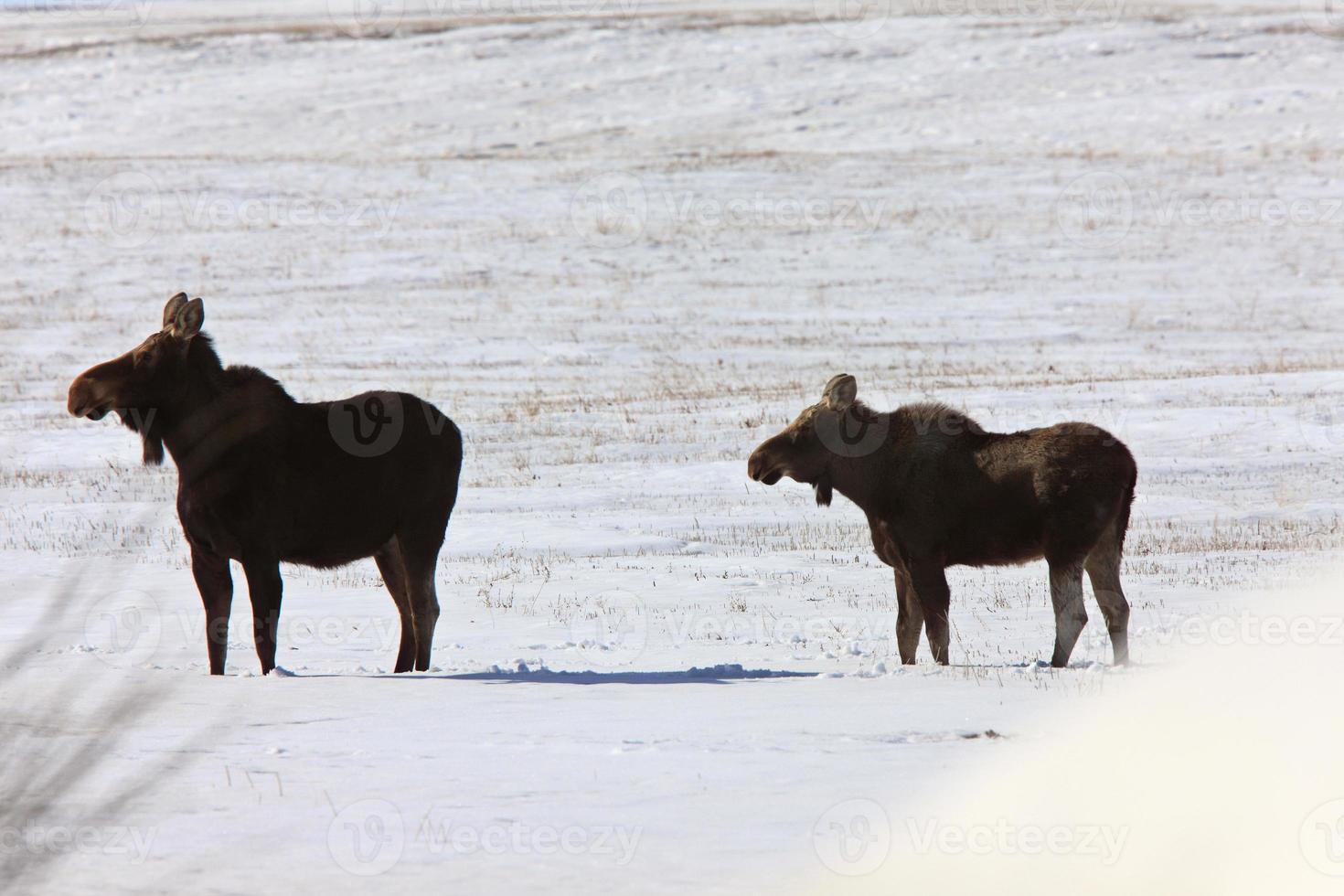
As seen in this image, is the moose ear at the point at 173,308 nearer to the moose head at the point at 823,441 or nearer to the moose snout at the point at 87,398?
the moose snout at the point at 87,398

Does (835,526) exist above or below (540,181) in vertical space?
below

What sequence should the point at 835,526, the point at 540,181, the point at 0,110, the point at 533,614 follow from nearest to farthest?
the point at 533,614 → the point at 835,526 → the point at 540,181 → the point at 0,110

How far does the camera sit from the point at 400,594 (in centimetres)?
989

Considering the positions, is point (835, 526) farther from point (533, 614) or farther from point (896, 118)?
point (896, 118)

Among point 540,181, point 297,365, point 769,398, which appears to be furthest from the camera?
point 540,181

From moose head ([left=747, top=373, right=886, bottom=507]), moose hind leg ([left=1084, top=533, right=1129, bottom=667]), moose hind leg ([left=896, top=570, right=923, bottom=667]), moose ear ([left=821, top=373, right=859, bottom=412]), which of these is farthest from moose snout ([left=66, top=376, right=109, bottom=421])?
moose hind leg ([left=1084, top=533, right=1129, bottom=667])

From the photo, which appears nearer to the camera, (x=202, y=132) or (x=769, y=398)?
(x=769, y=398)

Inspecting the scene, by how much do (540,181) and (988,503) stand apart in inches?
1477

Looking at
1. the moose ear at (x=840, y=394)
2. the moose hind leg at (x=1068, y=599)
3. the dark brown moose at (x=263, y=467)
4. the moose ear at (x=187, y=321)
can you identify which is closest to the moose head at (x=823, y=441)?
the moose ear at (x=840, y=394)

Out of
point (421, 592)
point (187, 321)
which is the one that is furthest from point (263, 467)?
point (421, 592)

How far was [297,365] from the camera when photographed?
28781 mm

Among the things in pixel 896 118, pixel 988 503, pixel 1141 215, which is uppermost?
pixel 896 118

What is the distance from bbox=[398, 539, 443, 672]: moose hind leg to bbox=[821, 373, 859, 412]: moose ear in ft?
9.35

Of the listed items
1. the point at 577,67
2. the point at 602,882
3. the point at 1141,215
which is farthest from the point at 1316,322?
the point at 577,67
